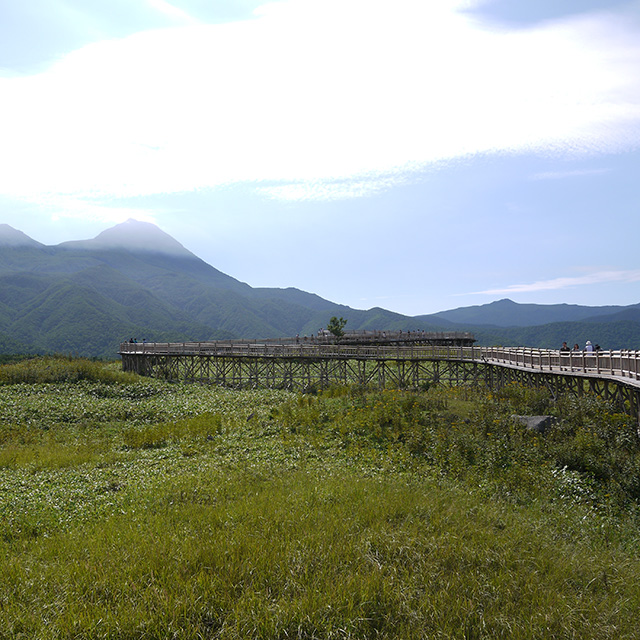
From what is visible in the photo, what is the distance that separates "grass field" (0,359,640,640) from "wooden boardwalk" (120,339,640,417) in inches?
106

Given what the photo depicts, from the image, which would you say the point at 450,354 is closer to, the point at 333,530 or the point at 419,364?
the point at 419,364

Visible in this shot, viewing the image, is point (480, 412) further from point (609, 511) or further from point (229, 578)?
point (229, 578)

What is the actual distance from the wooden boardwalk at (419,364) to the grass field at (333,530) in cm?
268

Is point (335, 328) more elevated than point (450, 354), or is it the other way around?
point (335, 328)

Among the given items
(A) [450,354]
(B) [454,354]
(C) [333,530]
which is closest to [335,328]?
(B) [454,354]

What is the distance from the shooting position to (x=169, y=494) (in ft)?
40.1

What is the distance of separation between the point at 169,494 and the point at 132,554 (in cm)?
409

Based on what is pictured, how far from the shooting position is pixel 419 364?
4531cm

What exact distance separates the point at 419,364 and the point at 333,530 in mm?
37234

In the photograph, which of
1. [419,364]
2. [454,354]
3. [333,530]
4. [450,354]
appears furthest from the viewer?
[419,364]

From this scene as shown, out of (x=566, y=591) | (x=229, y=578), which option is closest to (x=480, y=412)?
(x=566, y=591)

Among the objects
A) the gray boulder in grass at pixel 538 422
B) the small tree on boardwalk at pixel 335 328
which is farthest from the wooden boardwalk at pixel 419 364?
the small tree on boardwalk at pixel 335 328

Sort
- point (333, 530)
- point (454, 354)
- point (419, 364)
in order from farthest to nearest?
point (419, 364)
point (454, 354)
point (333, 530)

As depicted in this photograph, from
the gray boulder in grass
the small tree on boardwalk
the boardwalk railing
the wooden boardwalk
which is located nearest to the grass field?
the gray boulder in grass
